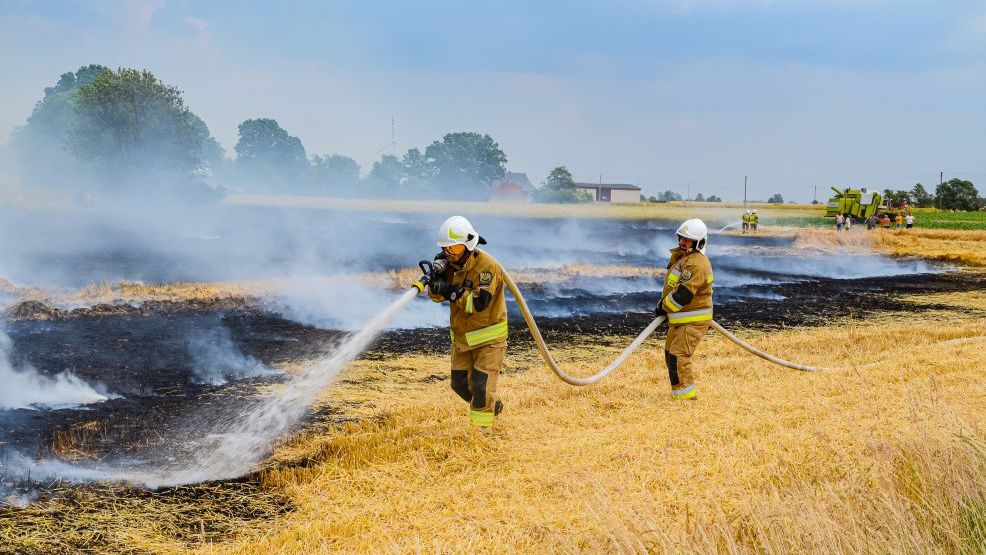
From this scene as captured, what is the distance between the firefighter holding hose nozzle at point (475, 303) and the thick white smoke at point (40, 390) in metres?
4.45

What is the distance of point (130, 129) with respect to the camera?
49969mm

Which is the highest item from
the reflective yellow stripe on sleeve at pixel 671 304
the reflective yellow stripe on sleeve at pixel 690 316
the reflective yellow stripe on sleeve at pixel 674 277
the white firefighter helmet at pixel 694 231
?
the white firefighter helmet at pixel 694 231

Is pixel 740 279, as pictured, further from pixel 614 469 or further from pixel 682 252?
pixel 614 469

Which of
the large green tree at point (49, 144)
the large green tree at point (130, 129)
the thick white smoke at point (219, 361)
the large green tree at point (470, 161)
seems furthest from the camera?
Result: the large green tree at point (470, 161)

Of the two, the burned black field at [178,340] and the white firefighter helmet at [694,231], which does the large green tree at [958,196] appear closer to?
the burned black field at [178,340]

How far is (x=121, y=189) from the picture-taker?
50125 millimetres

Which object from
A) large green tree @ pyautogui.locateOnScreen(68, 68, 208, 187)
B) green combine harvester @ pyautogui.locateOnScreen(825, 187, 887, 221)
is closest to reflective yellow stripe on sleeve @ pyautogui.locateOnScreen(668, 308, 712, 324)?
green combine harvester @ pyautogui.locateOnScreen(825, 187, 887, 221)

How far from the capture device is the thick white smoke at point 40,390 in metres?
8.31

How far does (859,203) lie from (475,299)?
4394 cm

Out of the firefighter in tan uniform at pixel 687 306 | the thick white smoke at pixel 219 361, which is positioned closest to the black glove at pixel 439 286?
the firefighter in tan uniform at pixel 687 306

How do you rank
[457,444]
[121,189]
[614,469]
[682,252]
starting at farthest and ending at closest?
[121,189] → [682,252] → [457,444] → [614,469]

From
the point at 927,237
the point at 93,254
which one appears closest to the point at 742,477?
the point at 93,254

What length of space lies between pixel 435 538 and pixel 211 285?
14677 mm

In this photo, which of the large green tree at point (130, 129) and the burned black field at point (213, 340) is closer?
the burned black field at point (213, 340)
